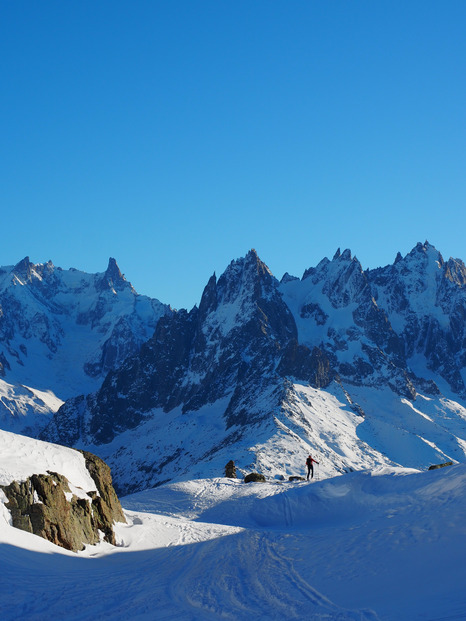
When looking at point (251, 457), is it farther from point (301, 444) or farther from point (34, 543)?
point (34, 543)

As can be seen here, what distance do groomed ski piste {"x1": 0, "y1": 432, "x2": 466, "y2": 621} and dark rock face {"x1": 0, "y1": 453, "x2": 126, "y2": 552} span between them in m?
0.64

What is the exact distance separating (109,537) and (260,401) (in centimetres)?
15545

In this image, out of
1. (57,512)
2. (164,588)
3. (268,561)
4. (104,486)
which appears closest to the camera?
(164,588)

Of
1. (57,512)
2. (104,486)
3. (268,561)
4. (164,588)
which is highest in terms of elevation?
(104,486)

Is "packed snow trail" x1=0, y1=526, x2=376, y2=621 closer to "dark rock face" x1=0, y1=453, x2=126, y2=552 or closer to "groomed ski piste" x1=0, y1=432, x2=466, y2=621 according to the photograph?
"groomed ski piste" x1=0, y1=432, x2=466, y2=621

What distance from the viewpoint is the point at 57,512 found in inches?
1143

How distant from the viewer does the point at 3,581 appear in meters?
21.0

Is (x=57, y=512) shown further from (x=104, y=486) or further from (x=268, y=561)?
(x=268, y=561)

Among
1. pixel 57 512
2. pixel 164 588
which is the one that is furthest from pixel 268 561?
pixel 57 512

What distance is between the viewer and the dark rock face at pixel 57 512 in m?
27.6

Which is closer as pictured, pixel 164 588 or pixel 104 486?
pixel 164 588

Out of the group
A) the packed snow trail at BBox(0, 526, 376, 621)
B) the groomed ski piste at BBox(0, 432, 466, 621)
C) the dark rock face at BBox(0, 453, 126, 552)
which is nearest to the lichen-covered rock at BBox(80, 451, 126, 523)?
the groomed ski piste at BBox(0, 432, 466, 621)

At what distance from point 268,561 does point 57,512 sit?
31.0ft

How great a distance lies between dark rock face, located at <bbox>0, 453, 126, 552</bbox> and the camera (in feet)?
90.4
